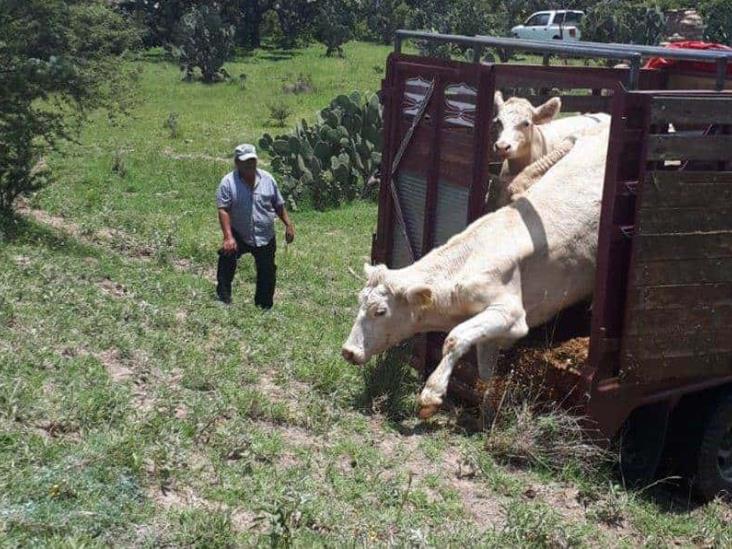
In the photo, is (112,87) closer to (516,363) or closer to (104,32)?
(104,32)

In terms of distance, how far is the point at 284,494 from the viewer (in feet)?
16.5

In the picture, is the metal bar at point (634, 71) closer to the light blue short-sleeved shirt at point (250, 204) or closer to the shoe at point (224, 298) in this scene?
the light blue short-sleeved shirt at point (250, 204)

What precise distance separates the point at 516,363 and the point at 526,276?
0.59 meters

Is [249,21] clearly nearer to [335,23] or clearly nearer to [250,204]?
[335,23]

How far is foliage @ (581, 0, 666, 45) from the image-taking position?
33.7 m

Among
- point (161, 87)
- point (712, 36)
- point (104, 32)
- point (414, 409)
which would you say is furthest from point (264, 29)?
point (414, 409)

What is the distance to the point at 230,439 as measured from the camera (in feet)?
18.4

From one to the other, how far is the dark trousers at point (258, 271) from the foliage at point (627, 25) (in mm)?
26784

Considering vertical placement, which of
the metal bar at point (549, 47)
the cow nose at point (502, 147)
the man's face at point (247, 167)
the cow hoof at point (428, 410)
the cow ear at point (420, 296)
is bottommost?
the cow hoof at point (428, 410)

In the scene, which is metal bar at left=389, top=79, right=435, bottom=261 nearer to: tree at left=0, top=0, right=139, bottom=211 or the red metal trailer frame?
the red metal trailer frame

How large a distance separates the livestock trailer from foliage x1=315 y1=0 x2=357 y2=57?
27241 mm

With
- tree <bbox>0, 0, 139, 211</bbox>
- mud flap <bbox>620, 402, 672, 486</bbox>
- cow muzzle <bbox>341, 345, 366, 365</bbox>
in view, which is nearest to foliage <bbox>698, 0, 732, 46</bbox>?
tree <bbox>0, 0, 139, 211</bbox>

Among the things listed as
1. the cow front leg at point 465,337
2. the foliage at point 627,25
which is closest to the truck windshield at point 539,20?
the foliage at point 627,25

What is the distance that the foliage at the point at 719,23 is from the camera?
110ft
